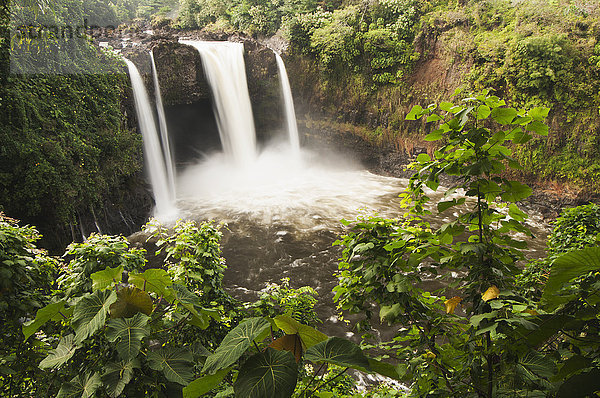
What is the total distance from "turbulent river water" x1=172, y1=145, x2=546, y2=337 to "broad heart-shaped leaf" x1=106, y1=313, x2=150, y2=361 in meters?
2.93

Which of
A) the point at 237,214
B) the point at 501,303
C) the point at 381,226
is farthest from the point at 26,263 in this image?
the point at 237,214

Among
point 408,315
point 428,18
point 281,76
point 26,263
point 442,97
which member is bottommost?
point 408,315

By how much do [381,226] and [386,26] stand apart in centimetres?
1512

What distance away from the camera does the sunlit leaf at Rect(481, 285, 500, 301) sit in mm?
1144

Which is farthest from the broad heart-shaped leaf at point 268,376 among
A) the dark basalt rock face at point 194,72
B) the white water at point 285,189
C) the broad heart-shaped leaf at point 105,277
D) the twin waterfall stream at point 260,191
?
the dark basalt rock face at point 194,72

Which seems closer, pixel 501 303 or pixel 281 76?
pixel 501 303

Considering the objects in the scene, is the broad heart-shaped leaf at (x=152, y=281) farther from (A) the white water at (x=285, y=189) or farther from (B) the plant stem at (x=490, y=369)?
(A) the white water at (x=285, y=189)

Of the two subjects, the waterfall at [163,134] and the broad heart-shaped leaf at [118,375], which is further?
the waterfall at [163,134]

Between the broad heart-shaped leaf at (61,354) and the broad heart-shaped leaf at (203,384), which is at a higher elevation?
the broad heart-shaped leaf at (203,384)

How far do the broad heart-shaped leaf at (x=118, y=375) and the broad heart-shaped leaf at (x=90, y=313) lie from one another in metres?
0.14

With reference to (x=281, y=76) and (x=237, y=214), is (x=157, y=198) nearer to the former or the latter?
(x=237, y=214)

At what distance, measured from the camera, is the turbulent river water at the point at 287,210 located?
298 inches

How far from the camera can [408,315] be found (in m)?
1.51

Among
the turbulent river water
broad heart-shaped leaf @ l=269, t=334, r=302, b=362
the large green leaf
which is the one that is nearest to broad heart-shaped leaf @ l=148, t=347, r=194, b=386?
the large green leaf
